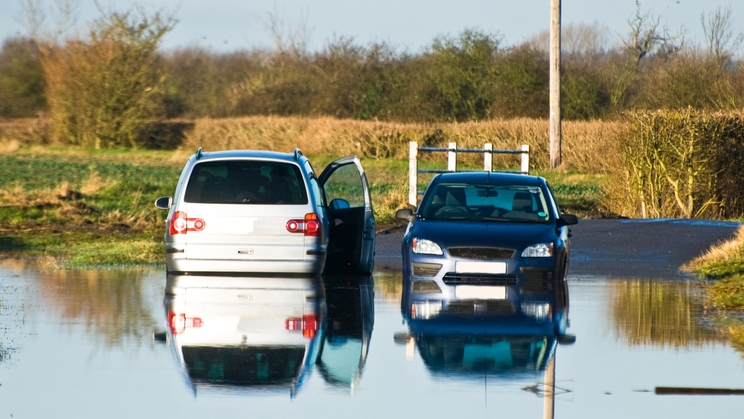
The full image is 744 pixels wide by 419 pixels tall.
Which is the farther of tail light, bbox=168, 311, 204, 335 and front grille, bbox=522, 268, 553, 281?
front grille, bbox=522, 268, 553, 281

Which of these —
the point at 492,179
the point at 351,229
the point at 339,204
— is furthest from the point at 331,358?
the point at 492,179

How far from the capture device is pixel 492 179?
15859 millimetres

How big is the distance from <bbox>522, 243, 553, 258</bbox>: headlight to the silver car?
83.8 inches

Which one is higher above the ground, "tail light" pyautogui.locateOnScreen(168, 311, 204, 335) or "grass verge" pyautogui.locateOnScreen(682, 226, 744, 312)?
"grass verge" pyautogui.locateOnScreen(682, 226, 744, 312)

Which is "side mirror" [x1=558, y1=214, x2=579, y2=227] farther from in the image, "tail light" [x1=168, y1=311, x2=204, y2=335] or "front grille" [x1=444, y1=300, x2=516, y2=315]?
"tail light" [x1=168, y1=311, x2=204, y2=335]

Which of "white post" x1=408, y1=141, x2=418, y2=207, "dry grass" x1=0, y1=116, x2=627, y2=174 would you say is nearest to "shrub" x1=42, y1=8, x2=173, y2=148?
"dry grass" x1=0, y1=116, x2=627, y2=174

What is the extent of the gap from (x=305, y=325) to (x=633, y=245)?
9536mm

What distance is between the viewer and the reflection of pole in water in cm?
742

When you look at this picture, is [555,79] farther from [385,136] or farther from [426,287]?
[426,287]

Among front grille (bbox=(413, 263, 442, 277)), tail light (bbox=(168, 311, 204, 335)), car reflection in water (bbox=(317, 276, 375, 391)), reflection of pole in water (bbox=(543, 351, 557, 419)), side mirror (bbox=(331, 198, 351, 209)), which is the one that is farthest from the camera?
side mirror (bbox=(331, 198, 351, 209))

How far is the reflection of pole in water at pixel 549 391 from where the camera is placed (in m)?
7.42

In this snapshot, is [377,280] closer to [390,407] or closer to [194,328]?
[194,328]

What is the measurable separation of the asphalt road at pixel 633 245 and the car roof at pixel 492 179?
122 centimetres

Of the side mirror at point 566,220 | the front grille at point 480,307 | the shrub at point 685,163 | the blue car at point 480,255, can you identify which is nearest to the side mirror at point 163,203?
the blue car at point 480,255
